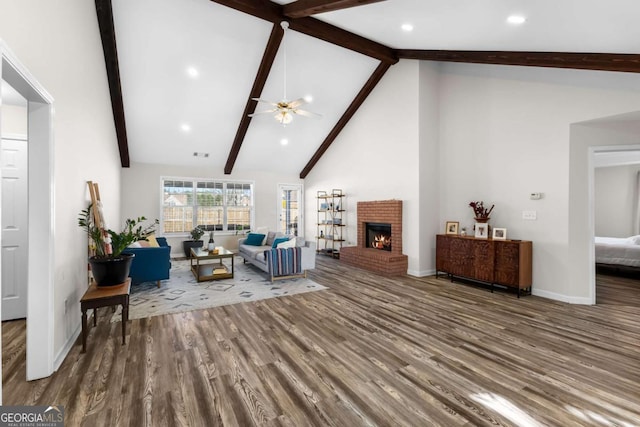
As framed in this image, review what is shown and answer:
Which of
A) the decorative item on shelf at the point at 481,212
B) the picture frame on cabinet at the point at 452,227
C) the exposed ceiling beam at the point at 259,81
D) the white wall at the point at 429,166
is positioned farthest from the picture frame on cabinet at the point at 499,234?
the exposed ceiling beam at the point at 259,81

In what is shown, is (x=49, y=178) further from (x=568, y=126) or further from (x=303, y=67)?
(x=568, y=126)

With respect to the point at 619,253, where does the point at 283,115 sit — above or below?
above

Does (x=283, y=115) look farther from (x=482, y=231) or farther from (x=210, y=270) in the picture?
(x=482, y=231)

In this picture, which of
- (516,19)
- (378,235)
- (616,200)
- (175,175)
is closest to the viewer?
(516,19)

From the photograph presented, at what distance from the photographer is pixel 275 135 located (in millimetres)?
8102

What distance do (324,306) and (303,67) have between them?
4886 millimetres

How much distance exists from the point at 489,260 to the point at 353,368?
3420 millimetres

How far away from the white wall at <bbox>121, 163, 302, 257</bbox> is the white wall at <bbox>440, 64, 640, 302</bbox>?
17.6 feet

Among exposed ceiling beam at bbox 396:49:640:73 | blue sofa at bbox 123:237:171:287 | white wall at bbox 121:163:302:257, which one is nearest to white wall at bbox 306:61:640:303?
exposed ceiling beam at bbox 396:49:640:73

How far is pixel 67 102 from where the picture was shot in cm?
300

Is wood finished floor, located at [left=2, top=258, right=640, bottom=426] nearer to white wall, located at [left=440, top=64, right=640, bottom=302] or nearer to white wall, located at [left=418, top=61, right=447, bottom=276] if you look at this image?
white wall, located at [left=440, top=64, right=640, bottom=302]

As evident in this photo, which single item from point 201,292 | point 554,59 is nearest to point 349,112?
point 554,59

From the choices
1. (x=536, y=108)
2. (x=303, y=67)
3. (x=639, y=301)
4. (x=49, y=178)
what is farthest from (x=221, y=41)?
(x=639, y=301)

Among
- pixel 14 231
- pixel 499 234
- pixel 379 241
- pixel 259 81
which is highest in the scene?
pixel 259 81
